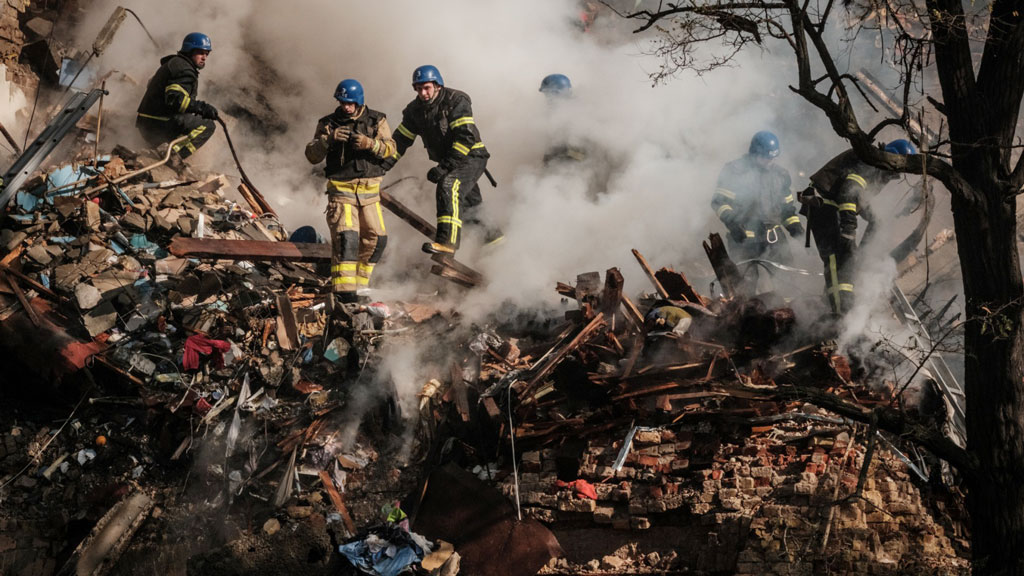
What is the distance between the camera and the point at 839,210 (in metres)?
7.11

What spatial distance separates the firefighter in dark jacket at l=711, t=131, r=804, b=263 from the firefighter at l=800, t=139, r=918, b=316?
58 centimetres

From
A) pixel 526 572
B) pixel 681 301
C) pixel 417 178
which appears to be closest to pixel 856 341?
pixel 681 301

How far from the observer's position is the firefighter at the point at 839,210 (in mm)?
6945

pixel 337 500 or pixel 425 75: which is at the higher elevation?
pixel 425 75

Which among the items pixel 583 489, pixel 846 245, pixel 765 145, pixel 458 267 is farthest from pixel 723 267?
pixel 583 489

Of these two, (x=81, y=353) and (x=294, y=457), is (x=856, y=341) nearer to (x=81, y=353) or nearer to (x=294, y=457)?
A: (x=294, y=457)

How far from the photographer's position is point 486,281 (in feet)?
25.9

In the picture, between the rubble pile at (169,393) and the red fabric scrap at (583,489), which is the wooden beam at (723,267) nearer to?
the red fabric scrap at (583,489)

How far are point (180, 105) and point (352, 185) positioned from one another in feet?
8.70

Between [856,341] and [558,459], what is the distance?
255 cm

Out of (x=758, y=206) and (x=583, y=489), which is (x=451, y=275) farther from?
(x=758, y=206)

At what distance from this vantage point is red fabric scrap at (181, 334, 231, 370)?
267 inches

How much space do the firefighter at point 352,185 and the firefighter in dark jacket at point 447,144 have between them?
319 mm

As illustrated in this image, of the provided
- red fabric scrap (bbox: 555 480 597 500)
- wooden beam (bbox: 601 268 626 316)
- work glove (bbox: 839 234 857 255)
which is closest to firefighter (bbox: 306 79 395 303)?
wooden beam (bbox: 601 268 626 316)
